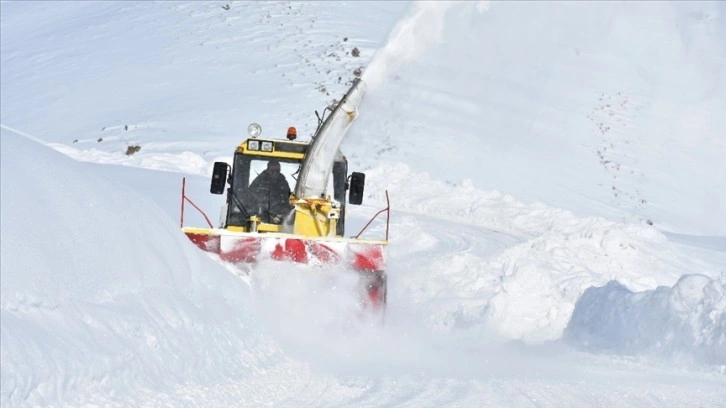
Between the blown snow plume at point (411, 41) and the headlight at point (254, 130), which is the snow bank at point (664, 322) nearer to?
the headlight at point (254, 130)

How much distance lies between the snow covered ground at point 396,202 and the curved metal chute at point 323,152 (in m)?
1.20

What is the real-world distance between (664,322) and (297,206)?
3.10 m

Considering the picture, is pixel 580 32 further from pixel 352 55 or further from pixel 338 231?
pixel 338 231

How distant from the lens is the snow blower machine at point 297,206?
9.12 meters

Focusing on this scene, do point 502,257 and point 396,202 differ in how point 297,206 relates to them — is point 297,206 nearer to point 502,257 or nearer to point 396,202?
point 502,257

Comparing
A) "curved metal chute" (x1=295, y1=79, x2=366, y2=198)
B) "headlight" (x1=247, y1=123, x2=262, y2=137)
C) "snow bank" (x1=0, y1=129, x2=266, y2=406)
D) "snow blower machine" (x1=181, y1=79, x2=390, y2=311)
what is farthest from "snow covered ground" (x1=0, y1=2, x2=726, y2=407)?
"headlight" (x1=247, y1=123, x2=262, y2=137)

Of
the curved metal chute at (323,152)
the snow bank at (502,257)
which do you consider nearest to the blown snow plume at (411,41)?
the snow bank at (502,257)

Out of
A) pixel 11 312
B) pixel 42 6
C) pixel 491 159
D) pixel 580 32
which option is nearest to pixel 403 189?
pixel 491 159

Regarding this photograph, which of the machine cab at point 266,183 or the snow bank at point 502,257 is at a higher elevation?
the machine cab at point 266,183

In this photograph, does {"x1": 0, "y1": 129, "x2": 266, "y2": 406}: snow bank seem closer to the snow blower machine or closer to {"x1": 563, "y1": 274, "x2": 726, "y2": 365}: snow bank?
the snow blower machine

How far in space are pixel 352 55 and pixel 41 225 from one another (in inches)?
1083

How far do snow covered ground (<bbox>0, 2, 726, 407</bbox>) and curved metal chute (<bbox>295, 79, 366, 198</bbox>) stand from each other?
3.93ft

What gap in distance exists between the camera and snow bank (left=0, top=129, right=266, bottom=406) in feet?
16.6

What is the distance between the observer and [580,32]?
31.2m
